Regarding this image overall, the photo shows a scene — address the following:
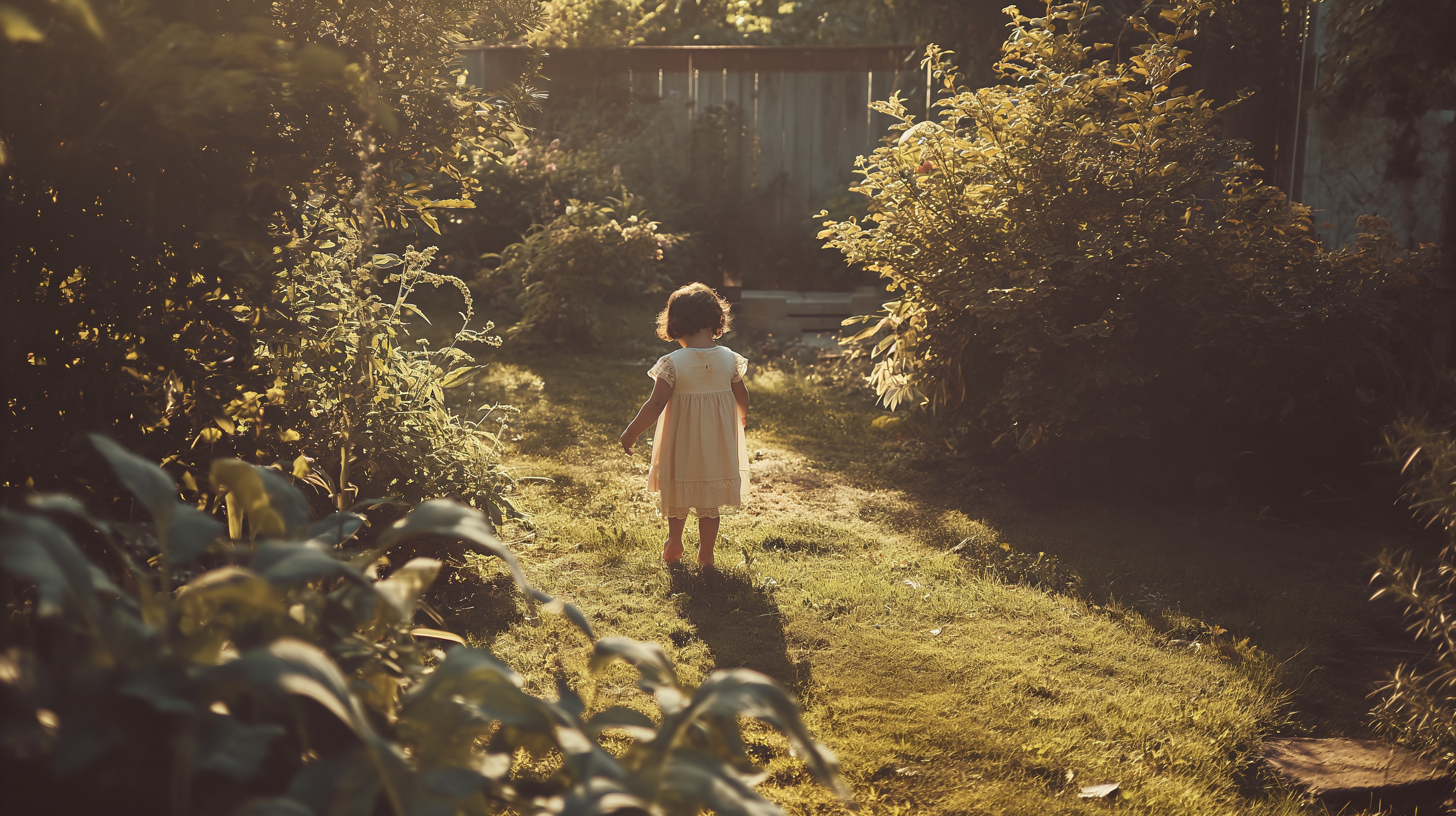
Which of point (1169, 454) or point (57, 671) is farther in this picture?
point (1169, 454)

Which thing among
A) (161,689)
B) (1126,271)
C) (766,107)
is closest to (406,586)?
(161,689)

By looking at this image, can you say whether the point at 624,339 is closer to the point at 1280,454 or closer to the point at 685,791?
the point at 1280,454

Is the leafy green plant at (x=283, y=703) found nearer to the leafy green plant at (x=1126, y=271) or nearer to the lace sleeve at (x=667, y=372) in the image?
the lace sleeve at (x=667, y=372)

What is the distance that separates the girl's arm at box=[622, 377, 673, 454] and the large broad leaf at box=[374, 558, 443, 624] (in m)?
2.58

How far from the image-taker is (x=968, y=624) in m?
3.68

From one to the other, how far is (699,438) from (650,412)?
0.23 metres

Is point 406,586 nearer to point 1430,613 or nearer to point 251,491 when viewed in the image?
point 251,491

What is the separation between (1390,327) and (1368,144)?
5.55 feet

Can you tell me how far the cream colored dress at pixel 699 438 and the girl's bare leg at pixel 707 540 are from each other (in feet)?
0.08

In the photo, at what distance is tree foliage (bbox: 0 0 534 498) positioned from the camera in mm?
1591

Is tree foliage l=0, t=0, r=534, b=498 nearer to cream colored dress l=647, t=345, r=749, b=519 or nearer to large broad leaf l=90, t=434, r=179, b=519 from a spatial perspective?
large broad leaf l=90, t=434, r=179, b=519

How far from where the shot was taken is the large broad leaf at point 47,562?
0.95m

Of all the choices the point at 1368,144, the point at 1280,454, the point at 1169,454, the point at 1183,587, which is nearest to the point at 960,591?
the point at 1183,587

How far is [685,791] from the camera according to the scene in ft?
3.54
